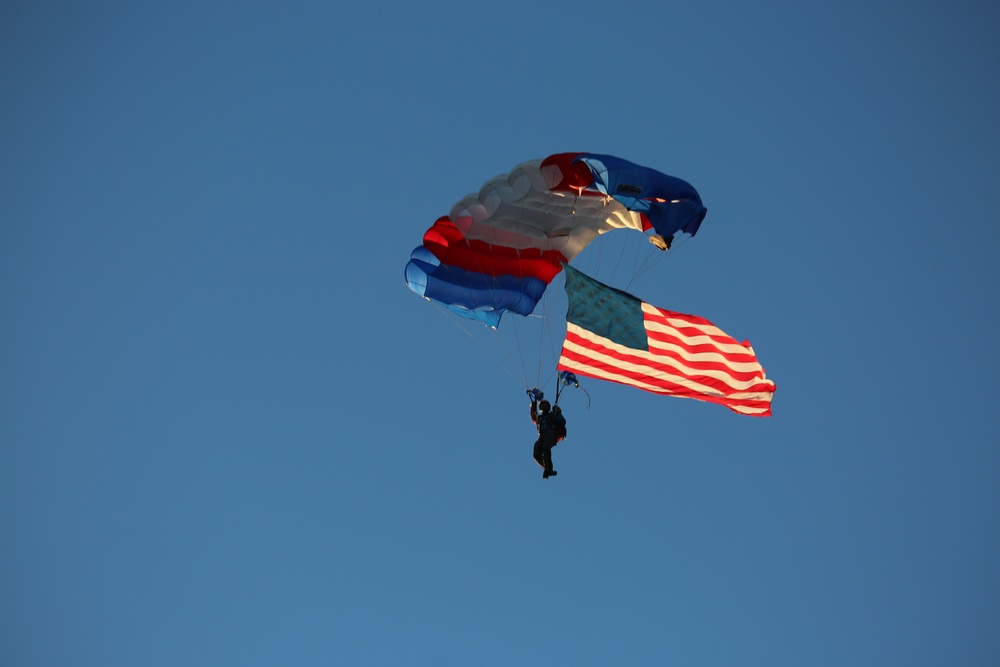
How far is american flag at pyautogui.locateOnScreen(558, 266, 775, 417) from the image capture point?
16.9 m

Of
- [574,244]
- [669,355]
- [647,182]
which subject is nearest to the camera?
[647,182]

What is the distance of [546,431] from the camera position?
643 inches

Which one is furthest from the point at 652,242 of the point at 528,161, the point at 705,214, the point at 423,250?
the point at 423,250

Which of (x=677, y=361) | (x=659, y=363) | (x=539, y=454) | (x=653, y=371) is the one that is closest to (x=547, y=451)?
(x=539, y=454)

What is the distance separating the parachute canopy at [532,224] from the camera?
1633cm

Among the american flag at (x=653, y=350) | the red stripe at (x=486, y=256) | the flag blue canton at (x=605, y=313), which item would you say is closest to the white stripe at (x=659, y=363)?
the american flag at (x=653, y=350)

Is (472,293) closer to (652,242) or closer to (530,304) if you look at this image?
(530,304)

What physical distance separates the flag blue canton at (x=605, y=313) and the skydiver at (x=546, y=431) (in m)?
1.41

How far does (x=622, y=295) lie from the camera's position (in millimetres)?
17156

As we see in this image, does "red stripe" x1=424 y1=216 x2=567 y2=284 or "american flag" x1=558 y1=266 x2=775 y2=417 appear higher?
"red stripe" x1=424 y1=216 x2=567 y2=284

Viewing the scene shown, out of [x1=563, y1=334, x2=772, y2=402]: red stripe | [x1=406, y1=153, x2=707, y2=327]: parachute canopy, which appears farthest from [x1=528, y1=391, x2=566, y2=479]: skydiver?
[x1=406, y1=153, x2=707, y2=327]: parachute canopy

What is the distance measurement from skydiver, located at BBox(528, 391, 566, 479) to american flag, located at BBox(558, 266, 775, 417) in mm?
765

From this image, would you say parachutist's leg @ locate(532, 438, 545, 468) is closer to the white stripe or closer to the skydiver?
the skydiver

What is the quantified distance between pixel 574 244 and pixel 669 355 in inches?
104
